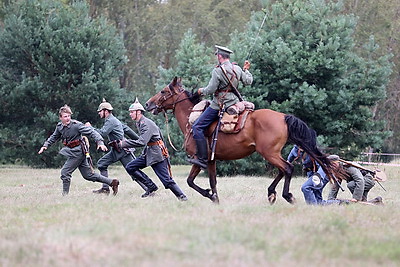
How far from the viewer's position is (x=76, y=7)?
32.4m

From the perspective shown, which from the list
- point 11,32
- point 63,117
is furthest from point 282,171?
point 11,32

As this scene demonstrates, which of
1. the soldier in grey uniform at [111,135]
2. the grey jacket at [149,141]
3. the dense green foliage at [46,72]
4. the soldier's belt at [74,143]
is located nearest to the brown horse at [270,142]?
the grey jacket at [149,141]

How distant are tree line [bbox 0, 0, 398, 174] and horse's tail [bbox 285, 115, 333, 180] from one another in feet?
33.0

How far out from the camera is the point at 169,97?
13.5 meters

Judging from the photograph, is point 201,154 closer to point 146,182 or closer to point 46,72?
point 146,182

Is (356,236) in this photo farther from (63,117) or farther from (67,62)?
(67,62)

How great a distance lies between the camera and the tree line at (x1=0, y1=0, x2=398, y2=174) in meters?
25.6

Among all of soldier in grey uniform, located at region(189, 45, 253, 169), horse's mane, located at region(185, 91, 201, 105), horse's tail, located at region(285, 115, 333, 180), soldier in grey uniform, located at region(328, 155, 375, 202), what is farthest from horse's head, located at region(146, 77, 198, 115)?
soldier in grey uniform, located at region(328, 155, 375, 202)

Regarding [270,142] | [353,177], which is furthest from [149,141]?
[353,177]

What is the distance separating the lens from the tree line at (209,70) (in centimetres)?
2561

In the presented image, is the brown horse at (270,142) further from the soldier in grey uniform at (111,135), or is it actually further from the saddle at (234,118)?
the soldier in grey uniform at (111,135)

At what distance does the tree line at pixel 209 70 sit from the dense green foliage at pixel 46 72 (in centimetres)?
5

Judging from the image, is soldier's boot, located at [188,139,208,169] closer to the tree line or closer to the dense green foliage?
the tree line

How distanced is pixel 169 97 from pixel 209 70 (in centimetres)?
1506
